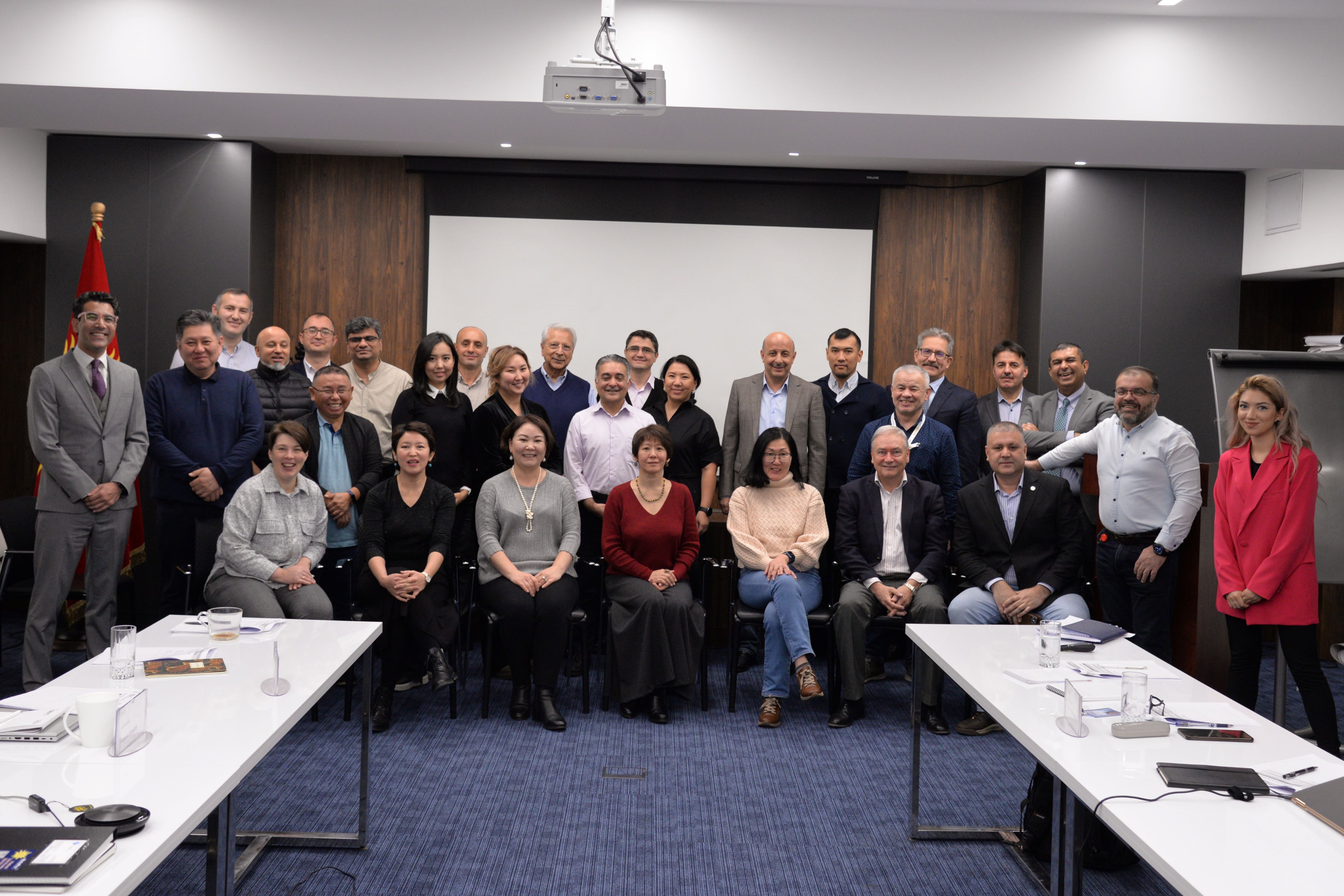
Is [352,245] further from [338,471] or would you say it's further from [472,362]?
[338,471]

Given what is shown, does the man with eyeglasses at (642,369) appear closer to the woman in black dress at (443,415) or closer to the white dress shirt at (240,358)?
the woman in black dress at (443,415)

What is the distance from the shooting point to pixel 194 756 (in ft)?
6.87

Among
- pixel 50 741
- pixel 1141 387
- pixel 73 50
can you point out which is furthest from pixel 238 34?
pixel 1141 387

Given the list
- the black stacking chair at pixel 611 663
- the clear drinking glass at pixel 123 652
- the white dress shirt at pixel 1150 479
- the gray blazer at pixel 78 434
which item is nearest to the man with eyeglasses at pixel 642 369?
the black stacking chair at pixel 611 663

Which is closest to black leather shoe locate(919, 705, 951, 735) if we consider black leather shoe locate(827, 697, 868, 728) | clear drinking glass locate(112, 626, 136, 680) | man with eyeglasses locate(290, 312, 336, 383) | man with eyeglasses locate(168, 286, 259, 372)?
black leather shoe locate(827, 697, 868, 728)

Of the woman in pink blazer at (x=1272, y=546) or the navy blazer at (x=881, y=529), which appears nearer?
the woman in pink blazer at (x=1272, y=546)

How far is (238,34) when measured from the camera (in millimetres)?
4398

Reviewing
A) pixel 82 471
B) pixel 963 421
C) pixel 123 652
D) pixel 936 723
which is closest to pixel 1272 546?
pixel 936 723

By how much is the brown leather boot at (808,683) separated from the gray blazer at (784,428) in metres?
1.00

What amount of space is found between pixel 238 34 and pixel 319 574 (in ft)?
7.70

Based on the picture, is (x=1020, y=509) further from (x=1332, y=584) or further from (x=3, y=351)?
(x=3, y=351)

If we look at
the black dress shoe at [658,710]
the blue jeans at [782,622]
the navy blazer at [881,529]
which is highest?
the navy blazer at [881,529]

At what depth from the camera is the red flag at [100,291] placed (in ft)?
16.9

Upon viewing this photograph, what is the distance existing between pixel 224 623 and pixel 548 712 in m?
1.62
